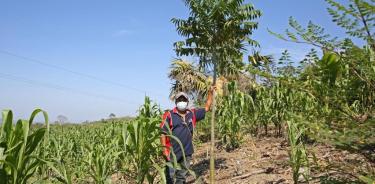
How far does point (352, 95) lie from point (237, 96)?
8.29 meters

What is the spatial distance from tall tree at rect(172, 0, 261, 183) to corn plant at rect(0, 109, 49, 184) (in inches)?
154

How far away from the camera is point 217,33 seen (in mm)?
6180

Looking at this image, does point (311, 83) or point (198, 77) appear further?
point (198, 77)

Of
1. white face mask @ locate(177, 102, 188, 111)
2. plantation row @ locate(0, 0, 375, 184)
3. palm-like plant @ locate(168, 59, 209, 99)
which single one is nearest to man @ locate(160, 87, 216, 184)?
white face mask @ locate(177, 102, 188, 111)

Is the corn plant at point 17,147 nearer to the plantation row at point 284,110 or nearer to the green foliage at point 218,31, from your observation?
the plantation row at point 284,110

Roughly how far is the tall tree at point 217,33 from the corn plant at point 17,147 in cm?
392

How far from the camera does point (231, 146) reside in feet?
31.0

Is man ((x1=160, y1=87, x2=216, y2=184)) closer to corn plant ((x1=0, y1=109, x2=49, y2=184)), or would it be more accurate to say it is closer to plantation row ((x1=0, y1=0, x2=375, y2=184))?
plantation row ((x1=0, y1=0, x2=375, y2=184))

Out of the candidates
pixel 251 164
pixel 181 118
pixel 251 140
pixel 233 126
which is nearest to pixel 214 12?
pixel 181 118

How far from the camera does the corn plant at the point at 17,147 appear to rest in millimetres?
2141

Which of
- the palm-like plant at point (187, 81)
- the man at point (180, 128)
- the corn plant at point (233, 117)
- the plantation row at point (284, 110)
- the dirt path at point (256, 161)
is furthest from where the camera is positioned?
the palm-like plant at point (187, 81)

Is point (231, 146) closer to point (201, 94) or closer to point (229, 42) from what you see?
point (229, 42)

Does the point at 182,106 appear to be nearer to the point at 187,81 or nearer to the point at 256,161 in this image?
the point at 256,161

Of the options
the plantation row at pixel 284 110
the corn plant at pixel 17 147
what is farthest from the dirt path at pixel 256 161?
the corn plant at pixel 17 147
